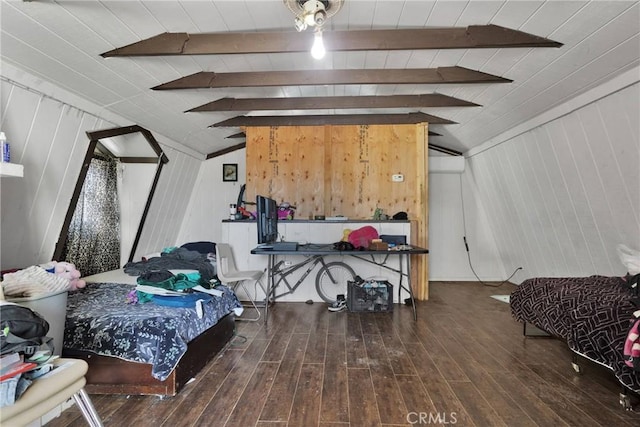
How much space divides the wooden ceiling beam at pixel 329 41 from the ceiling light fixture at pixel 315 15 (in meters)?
0.50

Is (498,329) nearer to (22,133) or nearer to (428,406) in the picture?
(428,406)

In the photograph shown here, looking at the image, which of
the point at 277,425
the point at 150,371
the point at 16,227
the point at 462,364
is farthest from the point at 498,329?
the point at 16,227

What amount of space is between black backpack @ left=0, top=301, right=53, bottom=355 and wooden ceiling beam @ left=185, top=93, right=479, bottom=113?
3.29m

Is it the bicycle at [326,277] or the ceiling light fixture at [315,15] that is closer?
the ceiling light fixture at [315,15]

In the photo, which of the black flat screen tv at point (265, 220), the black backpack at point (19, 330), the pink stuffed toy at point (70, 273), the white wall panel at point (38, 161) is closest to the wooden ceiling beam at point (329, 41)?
the white wall panel at point (38, 161)

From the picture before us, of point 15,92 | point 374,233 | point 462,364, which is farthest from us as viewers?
point 374,233

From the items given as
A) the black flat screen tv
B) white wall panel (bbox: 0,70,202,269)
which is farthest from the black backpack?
the black flat screen tv

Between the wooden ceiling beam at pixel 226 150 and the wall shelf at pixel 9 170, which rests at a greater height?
the wooden ceiling beam at pixel 226 150

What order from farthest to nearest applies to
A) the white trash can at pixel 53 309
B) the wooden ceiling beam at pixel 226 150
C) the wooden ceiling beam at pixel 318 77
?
1. the wooden ceiling beam at pixel 226 150
2. the wooden ceiling beam at pixel 318 77
3. the white trash can at pixel 53 309

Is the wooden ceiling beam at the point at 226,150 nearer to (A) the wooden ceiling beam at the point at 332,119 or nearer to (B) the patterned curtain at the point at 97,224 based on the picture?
(A) the wooden ceiling beam at the point at 332,119

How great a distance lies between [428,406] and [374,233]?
2.38 meters

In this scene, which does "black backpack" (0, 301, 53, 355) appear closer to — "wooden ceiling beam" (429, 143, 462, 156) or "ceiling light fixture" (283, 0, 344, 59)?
"ceiling light fixture" (283, 0, 344, 59)

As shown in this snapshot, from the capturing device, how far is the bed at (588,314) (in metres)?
1.85

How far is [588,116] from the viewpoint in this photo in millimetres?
2844
